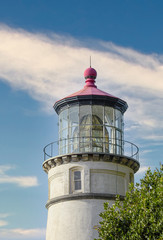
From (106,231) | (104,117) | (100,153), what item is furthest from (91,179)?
(106,231)

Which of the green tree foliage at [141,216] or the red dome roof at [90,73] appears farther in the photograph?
the red dome roof at [90,73]

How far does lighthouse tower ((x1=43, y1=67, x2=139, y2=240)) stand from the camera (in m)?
31.2

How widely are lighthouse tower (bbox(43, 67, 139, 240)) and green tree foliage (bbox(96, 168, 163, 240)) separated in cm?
473

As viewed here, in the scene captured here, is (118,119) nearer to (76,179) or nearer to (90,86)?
(90,86)

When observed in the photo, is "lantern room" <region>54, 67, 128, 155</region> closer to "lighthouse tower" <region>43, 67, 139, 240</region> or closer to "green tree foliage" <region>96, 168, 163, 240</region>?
"lighthouse tower" <region>43, 67, 139, 240</region>

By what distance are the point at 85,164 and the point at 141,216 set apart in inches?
297

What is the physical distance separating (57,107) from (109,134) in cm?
385

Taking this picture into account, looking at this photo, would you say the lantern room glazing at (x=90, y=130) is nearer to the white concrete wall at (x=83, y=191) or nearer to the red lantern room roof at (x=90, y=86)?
the red lantern room roof at (x=90, y=86)

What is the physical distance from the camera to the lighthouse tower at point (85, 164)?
102 ft

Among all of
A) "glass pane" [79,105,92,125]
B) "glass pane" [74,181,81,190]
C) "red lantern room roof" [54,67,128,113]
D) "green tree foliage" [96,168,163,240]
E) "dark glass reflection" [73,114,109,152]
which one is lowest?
"green tree foliage" [96,168,163,240]

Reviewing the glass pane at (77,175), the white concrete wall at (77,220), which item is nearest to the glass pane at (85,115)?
the glass pane at (77,175)

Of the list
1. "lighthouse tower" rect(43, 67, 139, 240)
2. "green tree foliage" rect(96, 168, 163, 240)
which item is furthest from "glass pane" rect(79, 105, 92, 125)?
"green tree foliage" rect(96, 168, 163, 240)

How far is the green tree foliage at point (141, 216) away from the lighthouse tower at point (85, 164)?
473 cm

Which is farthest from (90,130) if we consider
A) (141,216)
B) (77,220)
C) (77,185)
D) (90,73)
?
(141,216)
